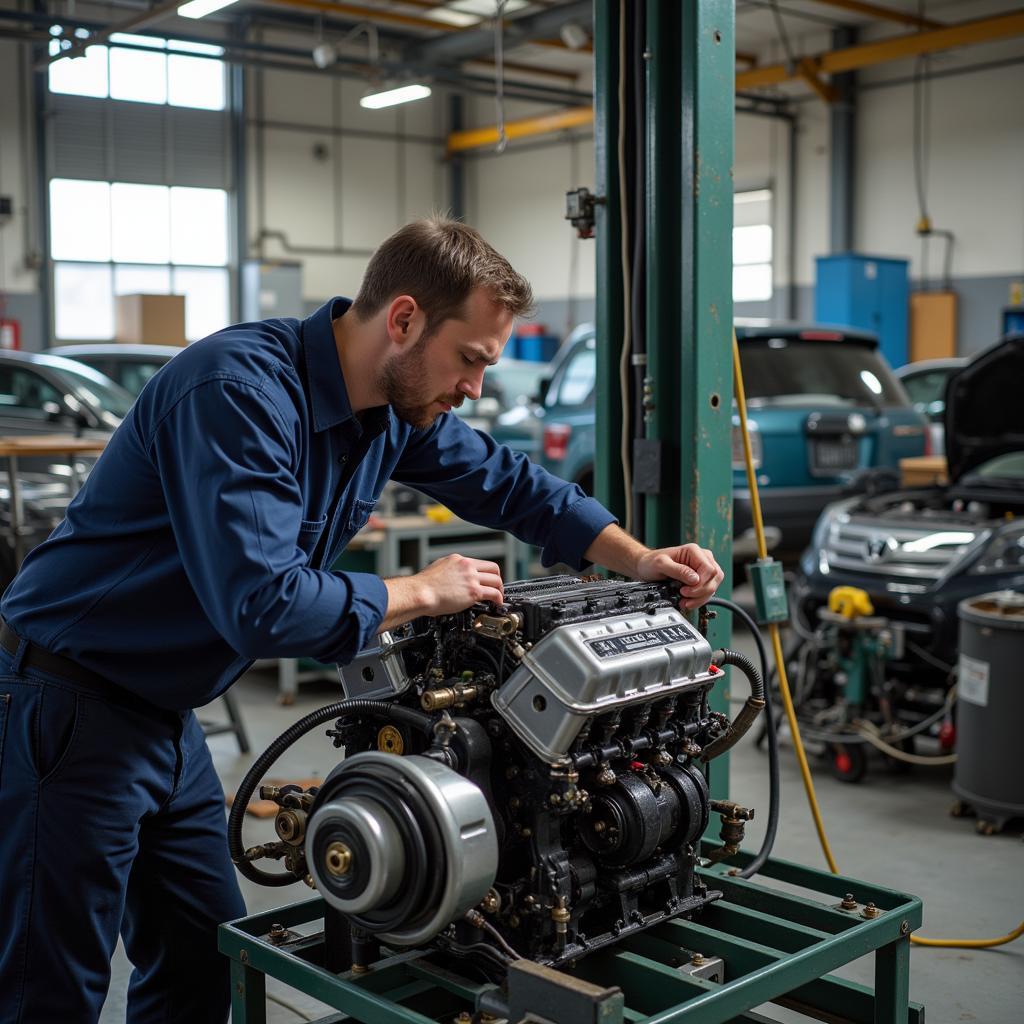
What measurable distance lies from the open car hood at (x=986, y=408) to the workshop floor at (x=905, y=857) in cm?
138

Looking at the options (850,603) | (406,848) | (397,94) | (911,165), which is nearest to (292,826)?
(406,848)

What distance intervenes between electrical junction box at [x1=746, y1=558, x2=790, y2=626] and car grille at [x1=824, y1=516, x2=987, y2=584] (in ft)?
6.32

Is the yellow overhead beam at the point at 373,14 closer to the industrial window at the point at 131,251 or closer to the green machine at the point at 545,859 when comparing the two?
the industrial window at the point at 131,251

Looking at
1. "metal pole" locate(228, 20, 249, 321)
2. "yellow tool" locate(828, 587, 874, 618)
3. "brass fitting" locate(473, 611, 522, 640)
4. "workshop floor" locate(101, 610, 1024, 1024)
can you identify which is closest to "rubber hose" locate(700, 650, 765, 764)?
"brass fitting" locate(473, 611, 522, 640)

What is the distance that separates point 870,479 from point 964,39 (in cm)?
798

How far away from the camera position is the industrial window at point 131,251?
14.9m

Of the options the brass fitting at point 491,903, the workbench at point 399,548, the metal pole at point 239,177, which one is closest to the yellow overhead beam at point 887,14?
the metal pole at point 239,177

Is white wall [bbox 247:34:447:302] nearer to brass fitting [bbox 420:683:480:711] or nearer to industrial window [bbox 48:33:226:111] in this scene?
industrial window [bbox 48:33:226:111]

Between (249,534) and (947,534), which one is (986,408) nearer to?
(947,534)

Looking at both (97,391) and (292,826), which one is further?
(97,391)

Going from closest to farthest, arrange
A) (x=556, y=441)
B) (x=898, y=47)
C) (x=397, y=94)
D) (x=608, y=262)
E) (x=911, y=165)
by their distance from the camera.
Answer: (x=608, y=262)
(x=556, y=441)
(x=898, y=47)
(x=397, y=94)
(x=911, y=165)

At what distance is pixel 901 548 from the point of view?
482 cm

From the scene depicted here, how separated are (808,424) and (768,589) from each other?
418 centimetres

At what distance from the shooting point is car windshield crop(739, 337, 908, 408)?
7.07 metres
